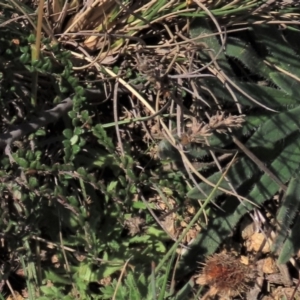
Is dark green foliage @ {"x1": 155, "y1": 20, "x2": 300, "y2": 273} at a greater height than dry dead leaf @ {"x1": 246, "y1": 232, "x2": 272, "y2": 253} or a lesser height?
greater

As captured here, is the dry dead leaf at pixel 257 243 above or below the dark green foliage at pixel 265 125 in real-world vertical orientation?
below

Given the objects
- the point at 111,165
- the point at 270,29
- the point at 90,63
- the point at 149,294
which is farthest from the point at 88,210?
the point at 270,29

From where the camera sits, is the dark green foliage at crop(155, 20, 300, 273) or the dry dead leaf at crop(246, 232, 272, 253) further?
the dry dead leaf at crop(246, 232, 272, 253)

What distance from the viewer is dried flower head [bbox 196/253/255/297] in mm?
1566

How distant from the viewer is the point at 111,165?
1.72 m

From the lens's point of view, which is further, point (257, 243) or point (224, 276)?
point (257, 243)

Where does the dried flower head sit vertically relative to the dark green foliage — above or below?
below

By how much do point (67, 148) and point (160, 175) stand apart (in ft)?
1.12

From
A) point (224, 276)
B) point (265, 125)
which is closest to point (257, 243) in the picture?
point (224, 276)

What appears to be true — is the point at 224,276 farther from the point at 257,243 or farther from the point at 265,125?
the point at 265,125

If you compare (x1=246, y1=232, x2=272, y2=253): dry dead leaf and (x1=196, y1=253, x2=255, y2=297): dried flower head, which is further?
(x1=246, y1=232, x2=272, y2=253): dry dead leaf

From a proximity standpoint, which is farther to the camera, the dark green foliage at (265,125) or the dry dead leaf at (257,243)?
the dry dead leaf at (257,243)

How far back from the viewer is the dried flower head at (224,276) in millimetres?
1566

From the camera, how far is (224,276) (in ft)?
5.17
